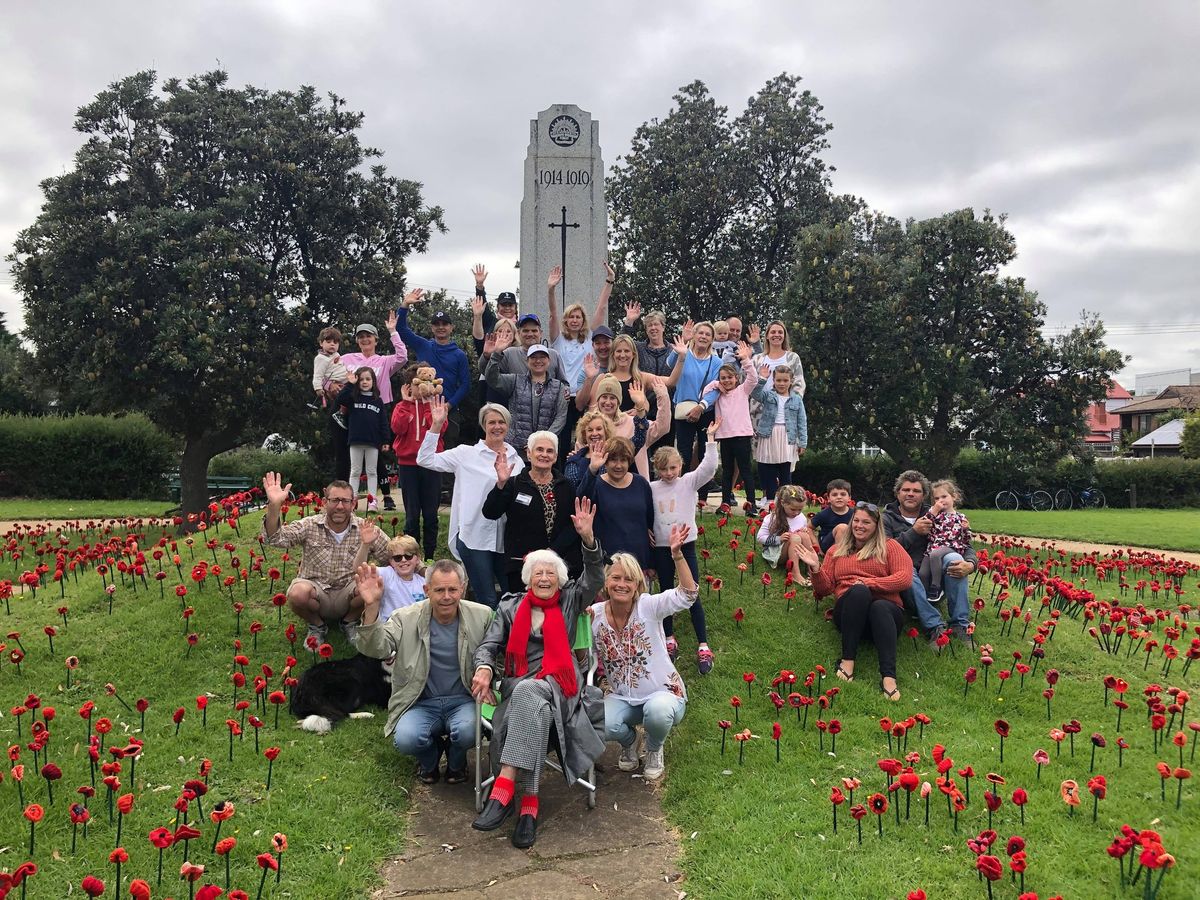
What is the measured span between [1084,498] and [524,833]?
29071 millimetres

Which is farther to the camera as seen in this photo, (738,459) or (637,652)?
(738,459)

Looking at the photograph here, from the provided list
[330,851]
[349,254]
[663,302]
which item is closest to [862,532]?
[330,851]

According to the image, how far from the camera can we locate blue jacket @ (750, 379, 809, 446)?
883 centimetres

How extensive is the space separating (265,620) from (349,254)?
486 inches

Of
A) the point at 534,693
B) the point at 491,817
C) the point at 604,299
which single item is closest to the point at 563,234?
the point at 604,299

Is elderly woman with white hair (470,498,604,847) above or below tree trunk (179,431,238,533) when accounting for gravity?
below

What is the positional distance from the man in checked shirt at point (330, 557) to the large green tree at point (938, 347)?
15951mm

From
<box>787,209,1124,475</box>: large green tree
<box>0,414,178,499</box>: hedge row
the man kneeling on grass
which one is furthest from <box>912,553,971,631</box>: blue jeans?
<box>0,414,178,499</box>: hedge row

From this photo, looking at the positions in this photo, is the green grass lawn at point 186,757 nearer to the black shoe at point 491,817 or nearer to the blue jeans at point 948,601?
the black shoe at point 491,817

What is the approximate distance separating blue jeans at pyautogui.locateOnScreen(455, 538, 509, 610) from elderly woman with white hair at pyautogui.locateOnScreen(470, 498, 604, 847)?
Answer: 1.23 meters

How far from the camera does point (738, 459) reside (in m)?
8.91

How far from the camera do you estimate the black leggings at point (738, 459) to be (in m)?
8.72

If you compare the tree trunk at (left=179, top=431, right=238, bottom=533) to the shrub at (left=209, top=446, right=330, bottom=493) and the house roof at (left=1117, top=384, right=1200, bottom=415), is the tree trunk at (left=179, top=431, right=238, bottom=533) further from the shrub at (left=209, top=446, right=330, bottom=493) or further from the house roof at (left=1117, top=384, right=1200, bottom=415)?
the house roof at (left=1117, top=384, right=1200, bottom=415)

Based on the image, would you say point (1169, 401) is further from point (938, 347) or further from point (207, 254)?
point (207, 254)
